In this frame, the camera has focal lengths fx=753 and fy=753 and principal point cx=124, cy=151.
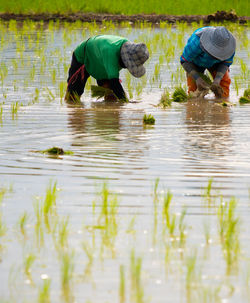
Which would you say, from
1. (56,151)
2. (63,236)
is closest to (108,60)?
(56,151)

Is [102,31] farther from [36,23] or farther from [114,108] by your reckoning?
[114,108]

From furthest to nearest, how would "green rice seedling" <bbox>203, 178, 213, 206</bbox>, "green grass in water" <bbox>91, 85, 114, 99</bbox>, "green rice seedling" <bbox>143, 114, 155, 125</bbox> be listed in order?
"green grass in water" <bbox>91, 85, 114, 99</bbox> → "green rice seedling" <bbox>143, 114, 155, 125</bbox> → "green rice seedling" <bbox>203, 178, 213, 206</bbox>

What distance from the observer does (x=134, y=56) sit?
6.52 metres

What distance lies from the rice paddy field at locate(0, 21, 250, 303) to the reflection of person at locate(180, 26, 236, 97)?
0.36 m

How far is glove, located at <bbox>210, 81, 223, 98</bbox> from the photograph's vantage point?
7.10 metres

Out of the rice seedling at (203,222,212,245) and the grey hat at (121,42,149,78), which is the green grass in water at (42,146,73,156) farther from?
the grey hat at (121,42,149,78)

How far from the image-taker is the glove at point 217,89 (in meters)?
7.10

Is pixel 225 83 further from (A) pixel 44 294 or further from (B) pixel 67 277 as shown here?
(A) pixel 44 294

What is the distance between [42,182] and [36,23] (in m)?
14.1

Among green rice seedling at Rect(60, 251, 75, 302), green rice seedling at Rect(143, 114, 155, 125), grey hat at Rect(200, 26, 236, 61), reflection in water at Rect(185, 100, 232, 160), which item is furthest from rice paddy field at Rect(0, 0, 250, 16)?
green rice seedling at Rect(60, 251, 75, 302)

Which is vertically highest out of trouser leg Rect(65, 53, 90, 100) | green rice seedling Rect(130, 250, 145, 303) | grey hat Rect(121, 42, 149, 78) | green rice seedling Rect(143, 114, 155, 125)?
grey hat Rect(121, 42, 149, 78)

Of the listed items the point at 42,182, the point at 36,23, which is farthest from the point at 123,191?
the point at 36,23

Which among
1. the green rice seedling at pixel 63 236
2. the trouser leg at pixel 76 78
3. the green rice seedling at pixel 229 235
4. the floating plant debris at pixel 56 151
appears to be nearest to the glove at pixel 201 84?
the trouser leg at pixel 76 78

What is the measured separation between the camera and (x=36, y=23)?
17406 mm
